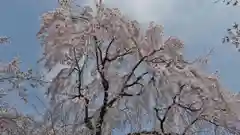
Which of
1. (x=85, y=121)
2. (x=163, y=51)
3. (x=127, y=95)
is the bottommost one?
(x=85, y=121)

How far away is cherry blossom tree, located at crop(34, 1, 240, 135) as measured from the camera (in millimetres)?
8117

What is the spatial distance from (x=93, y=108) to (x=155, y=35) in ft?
5.91

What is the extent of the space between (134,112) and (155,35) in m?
1.50

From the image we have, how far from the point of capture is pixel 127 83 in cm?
814

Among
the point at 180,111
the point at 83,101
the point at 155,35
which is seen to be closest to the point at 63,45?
the point at 83,101

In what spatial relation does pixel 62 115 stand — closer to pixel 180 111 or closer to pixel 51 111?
pixel 51 111

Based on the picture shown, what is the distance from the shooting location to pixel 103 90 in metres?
8.20

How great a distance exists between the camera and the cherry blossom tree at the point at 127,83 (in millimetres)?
8117

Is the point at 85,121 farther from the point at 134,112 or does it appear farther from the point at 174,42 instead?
the point at 174,42

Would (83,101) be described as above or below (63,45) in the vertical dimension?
below

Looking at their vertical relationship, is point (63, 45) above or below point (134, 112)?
above

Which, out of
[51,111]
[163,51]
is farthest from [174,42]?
[51,111]

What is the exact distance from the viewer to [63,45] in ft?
27.7

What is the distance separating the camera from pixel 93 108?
26.9 ft
